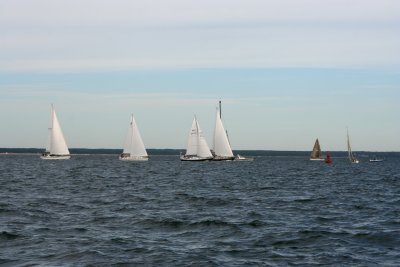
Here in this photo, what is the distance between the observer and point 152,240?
2578 centimetres

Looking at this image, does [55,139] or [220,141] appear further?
[55,139]

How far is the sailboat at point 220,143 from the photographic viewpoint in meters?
132

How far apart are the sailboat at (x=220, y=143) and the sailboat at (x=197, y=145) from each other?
213cm

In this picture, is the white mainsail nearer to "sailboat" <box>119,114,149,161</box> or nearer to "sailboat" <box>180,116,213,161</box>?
"sailboat" <box>180,116,213,161</box>

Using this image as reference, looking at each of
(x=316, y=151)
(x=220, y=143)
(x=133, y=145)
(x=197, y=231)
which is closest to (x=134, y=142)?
(x=133, y=145)

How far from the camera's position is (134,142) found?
144 metres

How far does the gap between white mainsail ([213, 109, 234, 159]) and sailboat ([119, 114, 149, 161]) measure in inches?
727

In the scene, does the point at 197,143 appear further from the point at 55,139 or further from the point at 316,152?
the point at 316,152

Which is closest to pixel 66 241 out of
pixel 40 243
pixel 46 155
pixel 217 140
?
pixel 40 243

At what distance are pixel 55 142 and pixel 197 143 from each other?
111 feet

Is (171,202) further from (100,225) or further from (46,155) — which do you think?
(46,155)

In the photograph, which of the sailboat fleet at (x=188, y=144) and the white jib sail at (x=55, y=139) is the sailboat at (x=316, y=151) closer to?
the sailboat fleet at (x=188, y=144)

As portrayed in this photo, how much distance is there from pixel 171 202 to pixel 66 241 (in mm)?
18023

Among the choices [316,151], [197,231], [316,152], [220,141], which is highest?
[220,141]
